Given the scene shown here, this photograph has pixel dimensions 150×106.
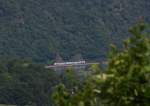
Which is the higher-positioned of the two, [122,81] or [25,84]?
[122,81]

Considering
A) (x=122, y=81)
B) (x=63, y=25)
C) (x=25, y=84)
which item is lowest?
(x=25, y=84)

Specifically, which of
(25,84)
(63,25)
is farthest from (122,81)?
(63,25)

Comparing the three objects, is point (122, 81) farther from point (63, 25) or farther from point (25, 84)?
point (63, 25)

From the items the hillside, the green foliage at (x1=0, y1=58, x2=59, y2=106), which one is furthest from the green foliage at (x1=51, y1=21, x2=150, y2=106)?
the hillside

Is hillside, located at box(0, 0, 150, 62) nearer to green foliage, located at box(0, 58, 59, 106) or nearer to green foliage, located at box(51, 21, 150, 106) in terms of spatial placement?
green foliage, located at box(0, 58, 59, 106)

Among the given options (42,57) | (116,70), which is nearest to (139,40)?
(116,70)

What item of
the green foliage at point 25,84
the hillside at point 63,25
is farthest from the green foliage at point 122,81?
the hillside at point 63,25

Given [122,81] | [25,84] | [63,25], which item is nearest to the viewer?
[122,81]
